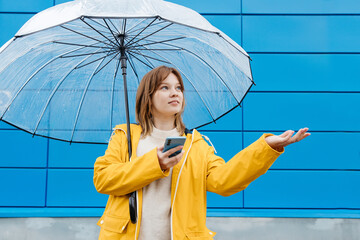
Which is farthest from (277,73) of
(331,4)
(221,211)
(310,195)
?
(221,211)

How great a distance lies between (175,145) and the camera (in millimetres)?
1414

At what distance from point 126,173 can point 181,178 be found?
0.82 feet

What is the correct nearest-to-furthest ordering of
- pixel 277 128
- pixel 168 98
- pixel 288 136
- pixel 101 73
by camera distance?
pixel 288 136, pixel 168 98, pixel 101 73, pixel 277 128

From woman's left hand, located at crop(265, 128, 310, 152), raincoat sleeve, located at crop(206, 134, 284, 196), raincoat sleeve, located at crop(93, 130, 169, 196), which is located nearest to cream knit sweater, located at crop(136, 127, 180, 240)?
raincoat sleeve, located at crop(93, 130, 169, 196)

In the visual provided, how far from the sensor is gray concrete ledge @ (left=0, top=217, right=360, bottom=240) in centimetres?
404

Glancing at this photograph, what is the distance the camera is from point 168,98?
1.68m

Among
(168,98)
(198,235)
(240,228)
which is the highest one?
(168,98)

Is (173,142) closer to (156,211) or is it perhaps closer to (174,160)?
(174,160)

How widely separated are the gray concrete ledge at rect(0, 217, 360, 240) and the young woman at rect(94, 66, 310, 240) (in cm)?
259

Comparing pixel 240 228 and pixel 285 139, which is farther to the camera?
pixel 240 228

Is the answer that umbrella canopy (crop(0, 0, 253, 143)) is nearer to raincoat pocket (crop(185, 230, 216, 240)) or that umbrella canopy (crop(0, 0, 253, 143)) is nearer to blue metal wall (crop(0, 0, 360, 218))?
raincoat pocket (crop(185, 230, 216, 240))

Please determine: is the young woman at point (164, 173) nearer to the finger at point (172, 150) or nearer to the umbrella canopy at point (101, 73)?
the finger at point (172, 150)

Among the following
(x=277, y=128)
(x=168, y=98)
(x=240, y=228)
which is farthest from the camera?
(x=277, y=128)

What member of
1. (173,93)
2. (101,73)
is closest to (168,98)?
(173,93)
